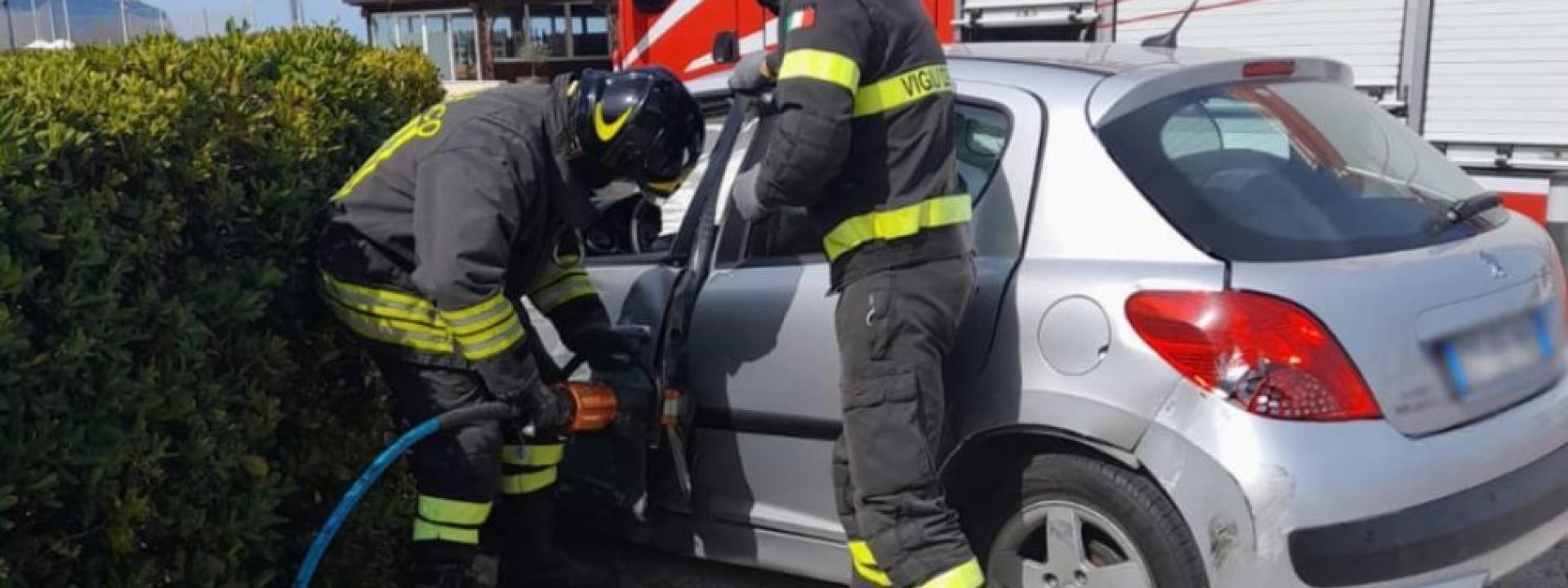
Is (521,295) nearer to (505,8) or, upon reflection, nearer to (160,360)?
(160,360)

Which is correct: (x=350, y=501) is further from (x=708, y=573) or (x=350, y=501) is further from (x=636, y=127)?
(x=708, y=573)

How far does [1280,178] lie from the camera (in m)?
2.96

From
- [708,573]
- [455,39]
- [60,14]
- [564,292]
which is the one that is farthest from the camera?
[455,39]

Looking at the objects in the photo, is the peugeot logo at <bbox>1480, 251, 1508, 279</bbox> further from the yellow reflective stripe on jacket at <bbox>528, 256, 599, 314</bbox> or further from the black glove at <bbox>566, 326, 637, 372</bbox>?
the yellow reflective stripe on jacket at <bbox>528, 256, 599, 314</bbox>

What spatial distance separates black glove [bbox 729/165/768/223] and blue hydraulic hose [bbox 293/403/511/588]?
70cm

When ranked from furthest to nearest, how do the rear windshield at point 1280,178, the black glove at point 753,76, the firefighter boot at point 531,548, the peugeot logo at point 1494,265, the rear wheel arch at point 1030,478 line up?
the firefighter boot at point 531,548 → the black glove at point 753,76 → the peugeot logo at point 1494,265 → the rear windshield at point 1280,178 → the rear wheel arch at point 1030,478

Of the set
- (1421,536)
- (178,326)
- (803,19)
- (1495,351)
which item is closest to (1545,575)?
(1495,351)

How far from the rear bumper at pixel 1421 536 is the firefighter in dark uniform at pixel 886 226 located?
690 millimetres

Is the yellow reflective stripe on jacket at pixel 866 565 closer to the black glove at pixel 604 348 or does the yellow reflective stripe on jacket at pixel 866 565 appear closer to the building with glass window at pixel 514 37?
the black glove at pixel 604 348

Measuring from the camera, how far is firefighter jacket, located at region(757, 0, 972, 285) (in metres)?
2.84

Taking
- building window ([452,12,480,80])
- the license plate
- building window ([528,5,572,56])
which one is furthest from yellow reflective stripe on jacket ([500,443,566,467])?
building window ([452,12,480,80])

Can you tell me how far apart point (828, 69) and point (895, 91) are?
0.19 metres

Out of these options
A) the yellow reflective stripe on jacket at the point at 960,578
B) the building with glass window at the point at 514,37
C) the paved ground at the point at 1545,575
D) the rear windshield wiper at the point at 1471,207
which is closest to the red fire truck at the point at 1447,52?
the paved ground at the point at 1545,575

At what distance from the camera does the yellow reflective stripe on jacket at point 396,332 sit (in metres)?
3.11
